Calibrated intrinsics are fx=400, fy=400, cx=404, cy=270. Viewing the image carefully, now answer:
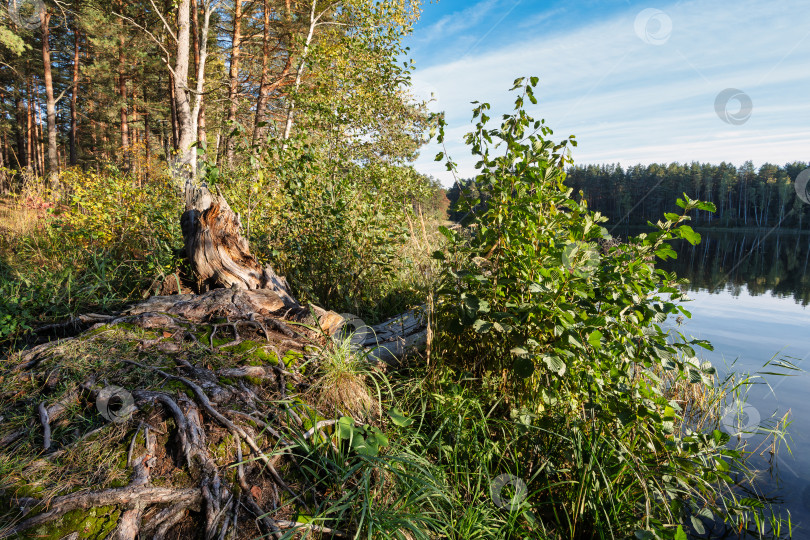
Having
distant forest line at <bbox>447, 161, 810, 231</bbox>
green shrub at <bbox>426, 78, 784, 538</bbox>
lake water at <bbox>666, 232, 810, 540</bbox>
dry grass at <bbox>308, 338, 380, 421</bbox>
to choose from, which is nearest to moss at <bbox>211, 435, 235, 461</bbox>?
dry grass at <bbox>308, 338, 380, 421</bbox>

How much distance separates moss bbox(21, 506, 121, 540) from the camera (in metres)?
1.42

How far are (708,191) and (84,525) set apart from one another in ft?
257

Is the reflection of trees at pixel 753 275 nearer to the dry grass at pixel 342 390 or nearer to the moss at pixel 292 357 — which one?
the dry grass at pixel 342 390

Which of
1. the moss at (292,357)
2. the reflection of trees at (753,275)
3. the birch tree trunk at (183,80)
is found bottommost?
the reflection of trees at (753,275)

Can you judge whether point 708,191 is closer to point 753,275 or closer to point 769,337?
point 753,275

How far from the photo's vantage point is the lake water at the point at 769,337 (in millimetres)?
3684

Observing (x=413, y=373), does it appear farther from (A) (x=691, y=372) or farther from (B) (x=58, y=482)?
(B) (x=58, y=482)

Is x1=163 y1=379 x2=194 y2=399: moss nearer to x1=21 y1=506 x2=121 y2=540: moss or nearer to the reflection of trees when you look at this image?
x1=21 y1=506 x2=121 y2=540: moss

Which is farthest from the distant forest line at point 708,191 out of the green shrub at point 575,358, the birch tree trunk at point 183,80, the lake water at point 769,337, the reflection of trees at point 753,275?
the green shrub at point 575,358

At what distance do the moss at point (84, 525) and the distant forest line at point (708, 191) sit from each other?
172 ft

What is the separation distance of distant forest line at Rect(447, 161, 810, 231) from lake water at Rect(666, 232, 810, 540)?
3658 cm

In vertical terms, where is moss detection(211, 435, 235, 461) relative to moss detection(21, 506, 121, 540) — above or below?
above

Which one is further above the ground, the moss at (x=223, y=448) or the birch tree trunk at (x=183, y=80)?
the birch tree trunk at (x=183, y=80)

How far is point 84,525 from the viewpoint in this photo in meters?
1.47
